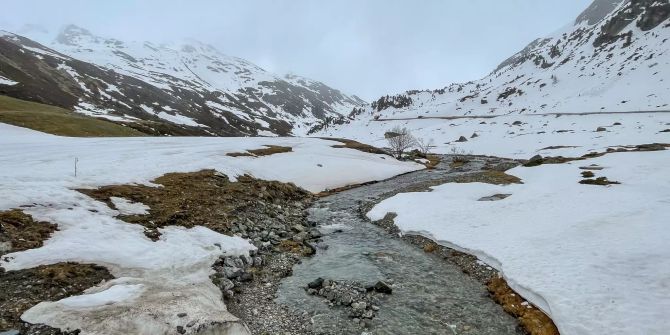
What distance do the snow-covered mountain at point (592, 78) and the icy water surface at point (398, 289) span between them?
312 feet

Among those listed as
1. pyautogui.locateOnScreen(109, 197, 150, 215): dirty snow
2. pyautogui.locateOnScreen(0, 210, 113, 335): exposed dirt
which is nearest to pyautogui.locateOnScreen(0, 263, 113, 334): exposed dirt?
pyautogui.locateOnScreen(0, 210, 113, 335): exposed dirt

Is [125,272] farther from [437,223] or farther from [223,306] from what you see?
[437,223]

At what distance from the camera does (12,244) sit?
14133mm

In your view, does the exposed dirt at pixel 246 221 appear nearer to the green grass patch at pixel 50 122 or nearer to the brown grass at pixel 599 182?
the brown grass at pixel 599 182

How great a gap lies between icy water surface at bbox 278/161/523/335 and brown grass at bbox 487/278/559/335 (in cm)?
31

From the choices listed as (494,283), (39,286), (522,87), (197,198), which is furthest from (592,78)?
(39,286)

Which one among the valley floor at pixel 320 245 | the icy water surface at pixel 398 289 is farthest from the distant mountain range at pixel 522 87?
the icy water surface at pixel 398 289

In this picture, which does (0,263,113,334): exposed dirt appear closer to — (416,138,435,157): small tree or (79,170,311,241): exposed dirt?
(79,170,311,241): exposed dirt

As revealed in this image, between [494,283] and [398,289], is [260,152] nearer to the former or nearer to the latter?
[398,289]

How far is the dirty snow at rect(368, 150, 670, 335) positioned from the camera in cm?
1293

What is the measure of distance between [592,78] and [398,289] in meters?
148

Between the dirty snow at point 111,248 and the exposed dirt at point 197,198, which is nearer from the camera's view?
the dirty snow at point 111,248

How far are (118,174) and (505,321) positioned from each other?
2524cm

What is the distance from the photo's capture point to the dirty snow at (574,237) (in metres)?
12.9
